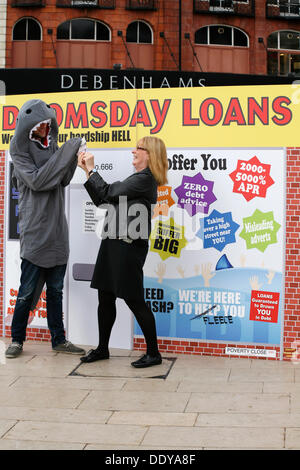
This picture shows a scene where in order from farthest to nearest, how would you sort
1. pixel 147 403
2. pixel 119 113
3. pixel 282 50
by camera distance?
pixel 282 50 → pixel 119 113 → pixel 147 403

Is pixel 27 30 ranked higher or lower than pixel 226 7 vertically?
lower

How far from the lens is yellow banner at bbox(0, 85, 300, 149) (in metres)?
5.75

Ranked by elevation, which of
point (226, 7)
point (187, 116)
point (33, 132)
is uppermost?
point (226, 7)

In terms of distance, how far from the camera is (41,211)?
5785mm

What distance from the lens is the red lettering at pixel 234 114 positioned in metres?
5.82

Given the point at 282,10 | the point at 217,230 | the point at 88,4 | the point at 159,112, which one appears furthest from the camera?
the point at 282,10

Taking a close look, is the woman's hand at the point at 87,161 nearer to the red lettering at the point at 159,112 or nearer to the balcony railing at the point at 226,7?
the red lettering at the point at 159,112

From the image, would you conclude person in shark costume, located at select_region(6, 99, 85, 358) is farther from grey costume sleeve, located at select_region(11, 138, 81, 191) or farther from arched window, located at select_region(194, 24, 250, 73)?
arched window, located at select_region(194, 24, 250, 73)

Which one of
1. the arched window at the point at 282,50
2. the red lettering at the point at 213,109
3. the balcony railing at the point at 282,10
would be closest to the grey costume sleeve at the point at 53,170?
the red lettering at the point at 213,109

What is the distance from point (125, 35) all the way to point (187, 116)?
25.2m

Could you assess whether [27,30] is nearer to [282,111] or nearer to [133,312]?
[282,111]

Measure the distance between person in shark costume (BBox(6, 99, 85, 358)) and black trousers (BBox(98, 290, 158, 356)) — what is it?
383mm

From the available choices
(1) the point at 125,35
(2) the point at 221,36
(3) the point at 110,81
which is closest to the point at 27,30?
(1) the point at 125,35

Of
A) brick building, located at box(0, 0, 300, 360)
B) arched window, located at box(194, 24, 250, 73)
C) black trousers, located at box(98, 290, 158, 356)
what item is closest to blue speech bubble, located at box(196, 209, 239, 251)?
black trousers, located at box(98, 290, 158, 356)
